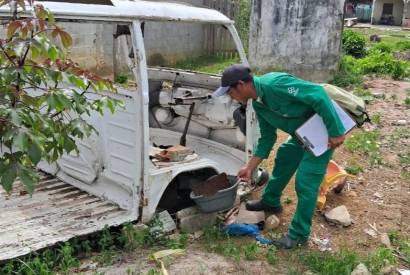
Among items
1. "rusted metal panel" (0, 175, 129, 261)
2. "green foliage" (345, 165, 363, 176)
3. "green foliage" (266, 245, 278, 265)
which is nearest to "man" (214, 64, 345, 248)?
"green foliage" (266, 245, 278, 265)

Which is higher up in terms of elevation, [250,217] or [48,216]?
[48,216]

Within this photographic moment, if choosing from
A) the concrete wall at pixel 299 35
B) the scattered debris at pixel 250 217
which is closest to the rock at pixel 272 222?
the scattered debris at pixel 250 217

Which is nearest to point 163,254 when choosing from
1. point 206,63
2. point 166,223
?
point 166,223

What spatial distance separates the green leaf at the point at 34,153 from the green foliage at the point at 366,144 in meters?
5.33

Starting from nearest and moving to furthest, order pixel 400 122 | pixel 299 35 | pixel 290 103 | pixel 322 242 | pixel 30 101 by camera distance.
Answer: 1. pixel 30 101
2. pixel 290 103
3. pixel 322 242
4. pixel 400 122
5. pixel 299 35

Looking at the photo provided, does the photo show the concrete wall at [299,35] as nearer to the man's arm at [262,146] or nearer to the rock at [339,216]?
the rock at [339,216]

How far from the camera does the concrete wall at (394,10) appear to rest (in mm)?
37125

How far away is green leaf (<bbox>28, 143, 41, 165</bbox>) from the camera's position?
1.91 metres

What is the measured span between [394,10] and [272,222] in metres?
37.6

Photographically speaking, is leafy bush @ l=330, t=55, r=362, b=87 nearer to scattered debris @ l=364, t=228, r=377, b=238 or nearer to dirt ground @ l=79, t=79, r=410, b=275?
dirt ground @ l=79, t=79, r=410, b=275

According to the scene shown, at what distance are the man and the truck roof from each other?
0.74 metres

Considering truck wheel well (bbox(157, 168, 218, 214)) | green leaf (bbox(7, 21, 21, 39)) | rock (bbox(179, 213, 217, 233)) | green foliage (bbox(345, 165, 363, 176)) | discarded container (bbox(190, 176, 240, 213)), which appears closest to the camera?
green leaf (bbox(7, 21, 21, 39))

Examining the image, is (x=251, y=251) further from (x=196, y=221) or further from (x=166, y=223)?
(x=166, y=223)

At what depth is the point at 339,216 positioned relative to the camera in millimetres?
4719
